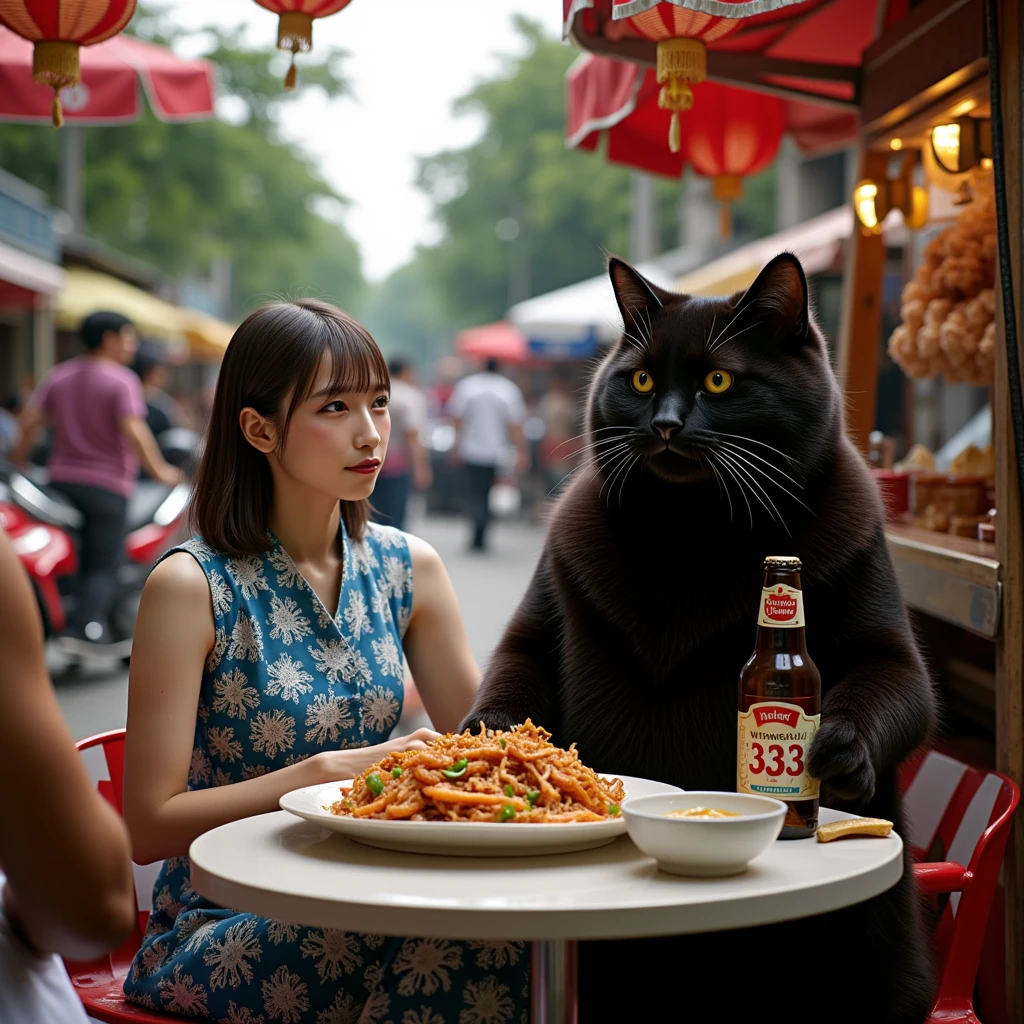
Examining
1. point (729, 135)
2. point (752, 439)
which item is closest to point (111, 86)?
point (729, 135)

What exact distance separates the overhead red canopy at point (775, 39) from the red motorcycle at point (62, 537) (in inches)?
Answer: 153

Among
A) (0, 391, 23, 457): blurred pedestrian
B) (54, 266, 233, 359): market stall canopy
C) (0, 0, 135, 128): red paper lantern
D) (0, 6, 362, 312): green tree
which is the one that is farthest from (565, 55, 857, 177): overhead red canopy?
(54, 266, 233, 359): market stall canopy

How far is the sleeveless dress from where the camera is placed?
185 centimetres

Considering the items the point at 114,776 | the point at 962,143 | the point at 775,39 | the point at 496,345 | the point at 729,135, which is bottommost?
the point at 114,776

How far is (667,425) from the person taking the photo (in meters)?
1.94

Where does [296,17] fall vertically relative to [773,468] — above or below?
above

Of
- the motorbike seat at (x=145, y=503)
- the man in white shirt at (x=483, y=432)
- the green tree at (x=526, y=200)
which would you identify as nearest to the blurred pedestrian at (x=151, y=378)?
the motorbike seat at (x=145, y=503)

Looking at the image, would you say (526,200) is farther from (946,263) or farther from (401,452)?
(946,263)

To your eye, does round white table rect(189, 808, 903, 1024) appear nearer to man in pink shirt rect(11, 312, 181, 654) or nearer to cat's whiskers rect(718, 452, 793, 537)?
cat's whiskers rect(718, 452, 793, 537)

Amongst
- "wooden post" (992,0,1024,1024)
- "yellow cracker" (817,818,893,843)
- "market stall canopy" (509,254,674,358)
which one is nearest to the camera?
"yellow cracker" (817,818,893,843)

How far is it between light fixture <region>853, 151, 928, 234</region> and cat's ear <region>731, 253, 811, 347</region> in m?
1.79

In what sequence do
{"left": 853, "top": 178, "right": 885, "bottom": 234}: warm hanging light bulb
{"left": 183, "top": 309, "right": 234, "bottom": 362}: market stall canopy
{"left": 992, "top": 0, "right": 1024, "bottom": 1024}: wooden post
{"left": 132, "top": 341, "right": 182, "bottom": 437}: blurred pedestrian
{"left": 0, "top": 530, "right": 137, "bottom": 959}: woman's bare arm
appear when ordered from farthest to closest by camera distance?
{"left": 183, "top": 309, "right": 234, "bottom": 362}: market stall canopy → {"left": 132, "top": 341, "right": 182, "bottom": 437}: blurred pedestrian → {"left": 853, "top": 178, "right": 885, "bottom": 234}: warm hanging light bulb → {"left": 992, "top": 0, "right": 1024, "bottom": 1024}: wooden post → {"left": 0, "top": 530, "right": 137, "bottom": 959}: woman's bare arm

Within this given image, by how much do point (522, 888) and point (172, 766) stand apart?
82cm

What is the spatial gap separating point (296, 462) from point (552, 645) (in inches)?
23.1
